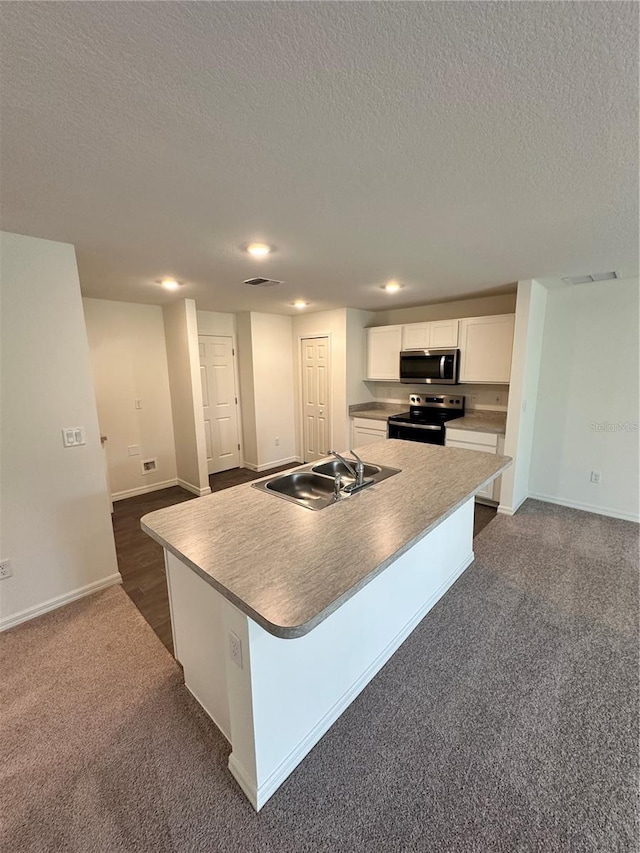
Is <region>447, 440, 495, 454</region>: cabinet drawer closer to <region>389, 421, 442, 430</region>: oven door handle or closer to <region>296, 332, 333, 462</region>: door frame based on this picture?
<region>389, 421, 442, 430</region>: oven door handle

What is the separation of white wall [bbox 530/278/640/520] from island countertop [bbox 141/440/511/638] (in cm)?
207

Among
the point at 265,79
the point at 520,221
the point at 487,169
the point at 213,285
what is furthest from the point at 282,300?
the point at 265,79

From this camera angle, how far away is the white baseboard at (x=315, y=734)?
4.17 ft

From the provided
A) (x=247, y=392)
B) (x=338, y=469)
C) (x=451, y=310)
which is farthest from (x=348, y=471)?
(x=247, y=392)

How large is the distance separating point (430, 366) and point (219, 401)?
2.87m

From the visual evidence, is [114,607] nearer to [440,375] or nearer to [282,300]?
[282,300]

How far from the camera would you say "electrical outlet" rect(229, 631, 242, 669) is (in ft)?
3.91

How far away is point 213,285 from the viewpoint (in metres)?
3.18

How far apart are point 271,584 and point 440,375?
3.45 m

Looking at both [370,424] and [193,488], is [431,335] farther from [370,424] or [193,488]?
[193,488]

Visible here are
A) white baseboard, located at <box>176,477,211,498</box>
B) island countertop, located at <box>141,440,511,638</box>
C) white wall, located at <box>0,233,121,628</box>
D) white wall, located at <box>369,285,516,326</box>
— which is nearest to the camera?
island countertop, located at <box>141,440,511,638</box>

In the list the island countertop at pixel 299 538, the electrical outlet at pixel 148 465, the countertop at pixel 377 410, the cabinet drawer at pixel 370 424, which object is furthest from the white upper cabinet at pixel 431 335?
the electrical outlet at pixel 148 465

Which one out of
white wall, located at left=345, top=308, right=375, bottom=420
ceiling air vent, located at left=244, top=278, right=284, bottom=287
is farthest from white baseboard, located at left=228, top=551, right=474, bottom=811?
white wall, located at left=345, top=308, right=375, bottom=420

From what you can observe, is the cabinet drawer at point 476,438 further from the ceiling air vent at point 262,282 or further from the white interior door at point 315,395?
the ceiling air vent at point 262,282
